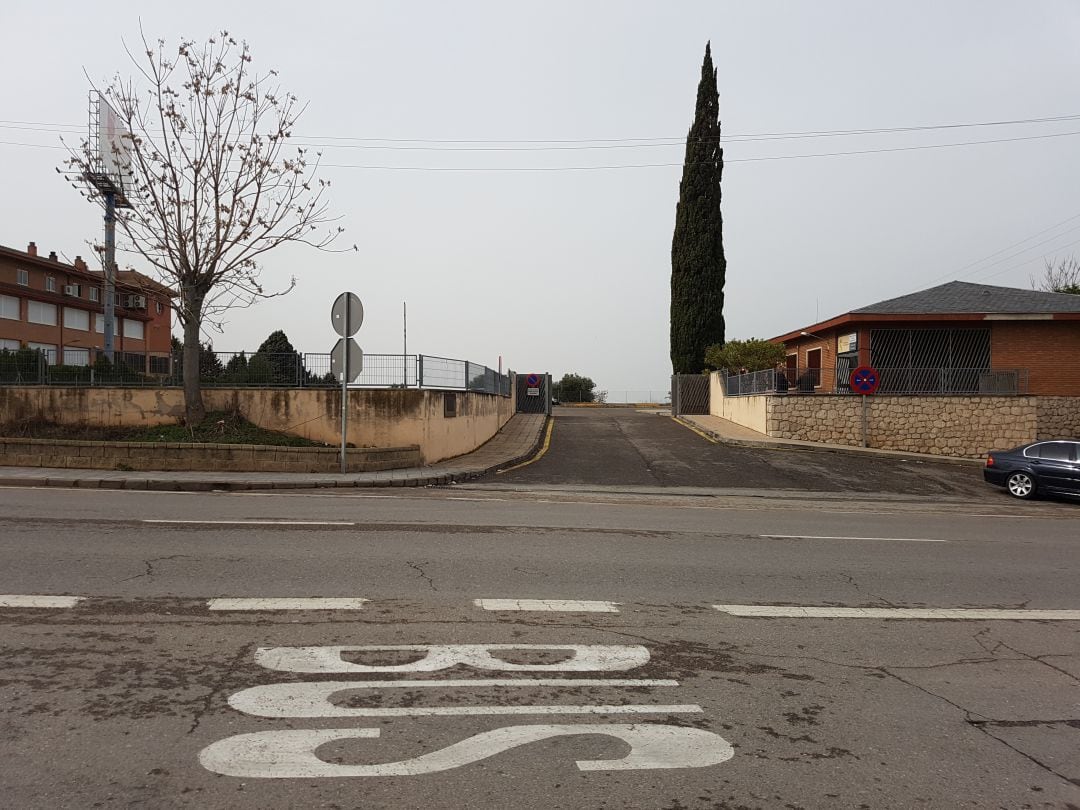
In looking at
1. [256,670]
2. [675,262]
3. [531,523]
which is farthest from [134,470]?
[675,262]

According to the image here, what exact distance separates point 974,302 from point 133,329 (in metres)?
61.8

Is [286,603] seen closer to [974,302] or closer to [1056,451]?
[1056,451]

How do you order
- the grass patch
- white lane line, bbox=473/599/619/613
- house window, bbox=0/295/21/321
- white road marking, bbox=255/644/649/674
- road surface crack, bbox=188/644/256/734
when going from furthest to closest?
house window, bbox=0/295/21/321 → the grass patch → white lane line, bbox=473/599/619/613 → white road marking, bbox=255/644/649/674 → road surface crack, bbox=188/644/256/734

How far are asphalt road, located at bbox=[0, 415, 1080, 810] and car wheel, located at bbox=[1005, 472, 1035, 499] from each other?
8802 mm

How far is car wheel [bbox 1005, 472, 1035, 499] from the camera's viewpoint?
16.7 meters

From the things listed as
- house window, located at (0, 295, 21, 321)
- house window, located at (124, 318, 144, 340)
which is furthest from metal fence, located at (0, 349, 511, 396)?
house window, located at (124, 318, 144, 340)

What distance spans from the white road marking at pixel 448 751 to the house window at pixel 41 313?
57418 mm

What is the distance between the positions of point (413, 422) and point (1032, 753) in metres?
15.2

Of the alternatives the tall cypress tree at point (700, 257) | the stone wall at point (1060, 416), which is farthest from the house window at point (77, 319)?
the stone wall at point (1060, 416)

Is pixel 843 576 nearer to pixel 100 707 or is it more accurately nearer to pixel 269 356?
pixel 100 707

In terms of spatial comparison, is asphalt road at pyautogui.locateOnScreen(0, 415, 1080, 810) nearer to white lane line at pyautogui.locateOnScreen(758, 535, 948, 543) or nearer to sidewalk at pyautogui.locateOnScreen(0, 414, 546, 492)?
white lane line at pyautogui.locateOnScreen(758, 535, 948, 543)

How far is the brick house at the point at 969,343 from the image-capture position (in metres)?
26.2

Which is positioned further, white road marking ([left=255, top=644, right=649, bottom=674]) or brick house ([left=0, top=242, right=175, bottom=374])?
brick house ([left=0, top=242, right=175, bottom=374])

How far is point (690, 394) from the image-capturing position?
117 feet
